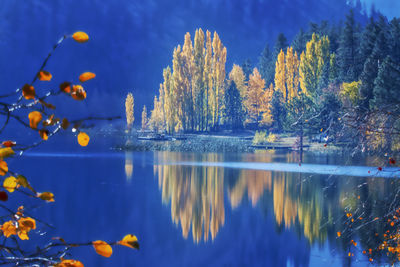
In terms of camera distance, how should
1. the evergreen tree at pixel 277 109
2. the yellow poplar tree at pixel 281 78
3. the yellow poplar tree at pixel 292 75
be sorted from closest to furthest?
the evergreen tree at pixel 277 109 → the yellow poplar tree at pixel 292 75 → the yellow poplar tree at pixel 281 78

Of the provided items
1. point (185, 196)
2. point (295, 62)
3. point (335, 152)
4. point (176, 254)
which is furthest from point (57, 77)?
point (176, 254)

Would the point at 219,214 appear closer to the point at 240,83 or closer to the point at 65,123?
the point at 65,123

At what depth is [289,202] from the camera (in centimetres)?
969

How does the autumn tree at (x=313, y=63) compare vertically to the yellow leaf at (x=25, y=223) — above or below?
above

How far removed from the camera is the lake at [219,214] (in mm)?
6609

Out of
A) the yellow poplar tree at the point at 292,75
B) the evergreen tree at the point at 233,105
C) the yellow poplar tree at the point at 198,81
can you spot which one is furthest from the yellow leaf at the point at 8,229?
the evergreen tree at the point at 233,105

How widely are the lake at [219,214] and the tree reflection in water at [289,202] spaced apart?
2 cm

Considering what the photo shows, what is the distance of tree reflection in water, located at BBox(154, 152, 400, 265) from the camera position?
6492 mm

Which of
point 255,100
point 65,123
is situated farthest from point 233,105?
point 65,123

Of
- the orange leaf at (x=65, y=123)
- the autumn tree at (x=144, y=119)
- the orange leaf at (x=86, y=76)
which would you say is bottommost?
the orange leaf at (x=65, y=123)

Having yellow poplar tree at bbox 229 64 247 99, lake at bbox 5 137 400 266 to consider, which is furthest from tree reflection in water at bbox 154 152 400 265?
yellow poplar tree at bbox 229 64 247 99

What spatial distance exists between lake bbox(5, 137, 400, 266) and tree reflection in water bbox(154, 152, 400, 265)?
0.02 meters

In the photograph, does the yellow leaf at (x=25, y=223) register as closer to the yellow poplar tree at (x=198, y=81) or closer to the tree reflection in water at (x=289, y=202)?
the tree reflection in water at (x=289, y=202)

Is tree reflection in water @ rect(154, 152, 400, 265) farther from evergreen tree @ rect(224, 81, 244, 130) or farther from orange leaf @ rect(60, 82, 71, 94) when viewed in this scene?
evergreen tree @ rect(224, 81, 244, 130)
